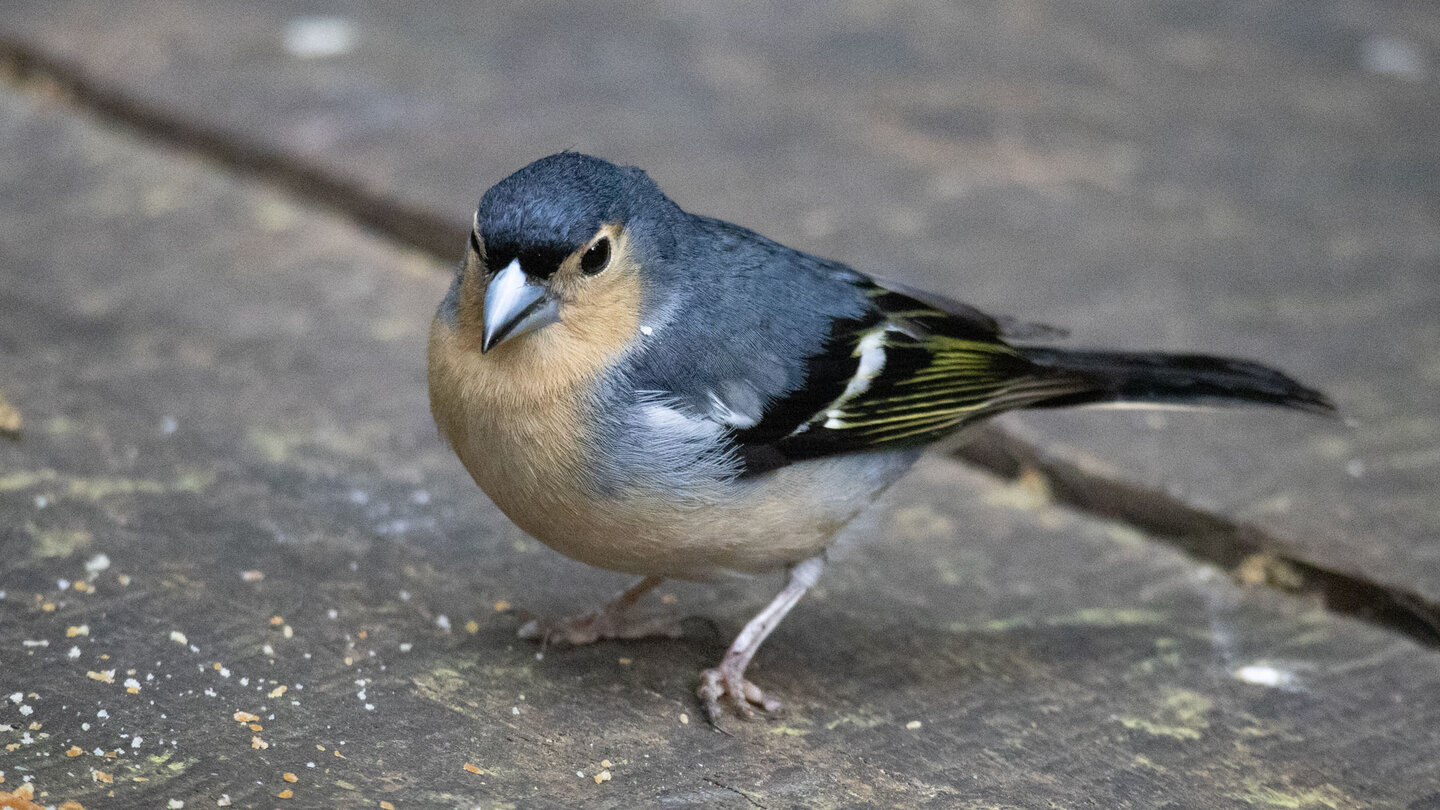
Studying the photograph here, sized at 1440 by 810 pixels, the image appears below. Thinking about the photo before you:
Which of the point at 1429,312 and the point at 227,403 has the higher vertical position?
the point at 1429,312

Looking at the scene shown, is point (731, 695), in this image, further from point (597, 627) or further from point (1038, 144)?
point (1038, 144)

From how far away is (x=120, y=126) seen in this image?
20.7ft

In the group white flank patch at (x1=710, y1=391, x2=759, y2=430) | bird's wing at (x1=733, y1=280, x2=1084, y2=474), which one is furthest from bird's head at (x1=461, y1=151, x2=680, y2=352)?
bird's wing at (x1=733, y1=280, x2=1084, y2=474)

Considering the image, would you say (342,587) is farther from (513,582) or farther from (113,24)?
(113,24)

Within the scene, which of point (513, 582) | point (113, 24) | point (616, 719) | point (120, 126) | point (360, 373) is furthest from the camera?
point (113, 24)

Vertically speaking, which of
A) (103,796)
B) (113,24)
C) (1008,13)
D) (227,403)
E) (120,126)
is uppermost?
(1008,13)

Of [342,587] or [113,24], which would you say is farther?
[113,24]

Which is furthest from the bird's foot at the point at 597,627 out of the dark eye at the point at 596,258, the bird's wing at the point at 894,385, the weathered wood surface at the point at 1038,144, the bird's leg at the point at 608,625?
the weathered wood surface at the point at 1038,144

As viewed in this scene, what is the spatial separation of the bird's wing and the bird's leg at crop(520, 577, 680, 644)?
62 centimetres

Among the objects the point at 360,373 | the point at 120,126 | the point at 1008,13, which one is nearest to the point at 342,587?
the point at 360,373

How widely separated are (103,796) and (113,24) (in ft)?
16.9

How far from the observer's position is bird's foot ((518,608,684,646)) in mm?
3562

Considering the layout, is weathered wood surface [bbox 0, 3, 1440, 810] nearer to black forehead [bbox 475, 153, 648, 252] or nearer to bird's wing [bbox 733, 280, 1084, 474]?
bird's wing [bbox 733, 280, 1084, 474]

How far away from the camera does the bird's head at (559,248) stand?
2.97 metres
